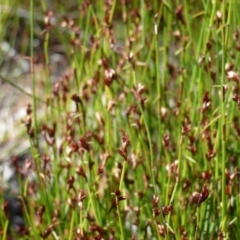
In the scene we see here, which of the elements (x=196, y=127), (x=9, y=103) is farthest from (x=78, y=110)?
(x=9, y=103)

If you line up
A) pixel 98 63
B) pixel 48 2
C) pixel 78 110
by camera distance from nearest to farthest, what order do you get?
1. pixel 78 110
2. pixel 98 63
3. pixel 48 2

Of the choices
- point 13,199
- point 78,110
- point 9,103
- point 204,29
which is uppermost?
point 204,29

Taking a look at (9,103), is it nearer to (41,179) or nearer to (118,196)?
(41,179)

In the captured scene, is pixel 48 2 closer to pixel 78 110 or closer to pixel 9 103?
pixel 9 103

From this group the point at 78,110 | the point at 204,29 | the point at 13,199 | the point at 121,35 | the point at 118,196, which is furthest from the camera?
the point at 121,35

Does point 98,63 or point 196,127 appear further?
point 98,63

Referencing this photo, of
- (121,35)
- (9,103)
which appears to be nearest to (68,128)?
(9,103)

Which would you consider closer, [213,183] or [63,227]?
[213,183]

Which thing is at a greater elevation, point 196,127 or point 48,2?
point 48,2

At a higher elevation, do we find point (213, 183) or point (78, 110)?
point (78, 110)
